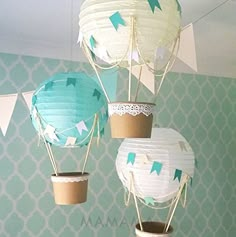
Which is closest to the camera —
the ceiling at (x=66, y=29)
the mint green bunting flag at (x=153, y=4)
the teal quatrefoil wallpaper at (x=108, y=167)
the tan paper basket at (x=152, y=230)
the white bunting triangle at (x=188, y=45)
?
the mint green bunting flag at (x=153, y=4)

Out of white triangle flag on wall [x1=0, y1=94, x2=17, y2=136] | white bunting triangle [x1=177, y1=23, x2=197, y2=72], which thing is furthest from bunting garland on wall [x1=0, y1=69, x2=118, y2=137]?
white bunting triangle [x1=177, y1=23, x2=197, y2=72]

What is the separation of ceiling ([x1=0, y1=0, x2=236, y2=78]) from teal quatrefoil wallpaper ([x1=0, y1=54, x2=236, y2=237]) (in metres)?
0.07

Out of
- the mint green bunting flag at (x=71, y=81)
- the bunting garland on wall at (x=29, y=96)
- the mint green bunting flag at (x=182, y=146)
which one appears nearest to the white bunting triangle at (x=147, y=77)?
the bunting garland on wall at (x=29, y=96)

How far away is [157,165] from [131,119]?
0.79ft

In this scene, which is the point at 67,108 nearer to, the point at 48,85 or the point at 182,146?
the point at 48,85

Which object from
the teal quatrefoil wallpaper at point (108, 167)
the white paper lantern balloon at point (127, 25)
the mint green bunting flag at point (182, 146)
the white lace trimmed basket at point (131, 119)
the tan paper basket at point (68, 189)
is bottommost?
the teal quatrefoil wallpaper at point (108, 167)

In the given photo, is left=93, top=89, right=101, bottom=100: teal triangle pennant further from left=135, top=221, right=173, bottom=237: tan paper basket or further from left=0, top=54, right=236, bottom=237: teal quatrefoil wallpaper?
left=0, top=54, right=236, bottom=237: teal quatrefoil wallpaper

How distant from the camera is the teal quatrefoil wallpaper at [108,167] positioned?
1796 mm

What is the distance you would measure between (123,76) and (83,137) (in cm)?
117

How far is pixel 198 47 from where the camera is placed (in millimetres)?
1869

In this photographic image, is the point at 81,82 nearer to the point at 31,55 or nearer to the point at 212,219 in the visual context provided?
the point at 31,55

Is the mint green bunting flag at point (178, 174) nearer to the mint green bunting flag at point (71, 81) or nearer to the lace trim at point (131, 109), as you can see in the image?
the lace trim at point (131, 109)

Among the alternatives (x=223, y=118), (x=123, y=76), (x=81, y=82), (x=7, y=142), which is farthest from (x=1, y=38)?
(x=223, y=118)

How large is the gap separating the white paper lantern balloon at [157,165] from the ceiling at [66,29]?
0.55m
